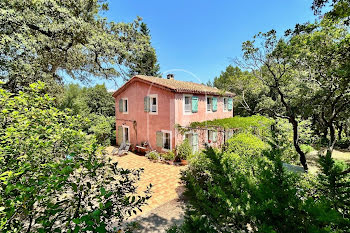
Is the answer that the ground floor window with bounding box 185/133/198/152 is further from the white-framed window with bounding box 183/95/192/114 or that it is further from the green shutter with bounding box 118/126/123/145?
the green shutter with bounding box 118/126/123/145

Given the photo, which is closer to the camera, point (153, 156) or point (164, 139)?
point (153, 156)

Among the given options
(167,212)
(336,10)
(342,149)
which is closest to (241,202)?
(167,212)

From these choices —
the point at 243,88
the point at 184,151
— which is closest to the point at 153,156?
the point at 184,151

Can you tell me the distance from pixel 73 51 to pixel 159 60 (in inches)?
832

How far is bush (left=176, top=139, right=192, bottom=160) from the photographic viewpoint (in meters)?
11.6

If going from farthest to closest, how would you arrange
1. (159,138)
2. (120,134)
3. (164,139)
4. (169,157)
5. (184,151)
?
(120,134)
(159,138)
(164,139)
(169,157)
(184,151)

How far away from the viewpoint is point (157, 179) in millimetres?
9078

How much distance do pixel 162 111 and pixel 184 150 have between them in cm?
361

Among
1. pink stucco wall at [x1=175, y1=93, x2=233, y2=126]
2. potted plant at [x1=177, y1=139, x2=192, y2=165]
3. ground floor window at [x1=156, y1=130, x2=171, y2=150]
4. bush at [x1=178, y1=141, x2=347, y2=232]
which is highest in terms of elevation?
pink stucco wall at [x1=175, y1=93, x2=233, y2=126]

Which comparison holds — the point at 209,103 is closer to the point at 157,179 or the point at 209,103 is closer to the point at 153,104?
the point at 153,104

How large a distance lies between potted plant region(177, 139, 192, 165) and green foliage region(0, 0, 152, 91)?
21.3ft

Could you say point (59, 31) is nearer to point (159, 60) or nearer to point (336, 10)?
point (336, 10)

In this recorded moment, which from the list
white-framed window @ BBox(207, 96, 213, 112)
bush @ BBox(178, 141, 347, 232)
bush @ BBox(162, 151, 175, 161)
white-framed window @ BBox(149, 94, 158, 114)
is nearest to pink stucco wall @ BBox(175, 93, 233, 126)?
white-framed window @ BBox(207, 96, 213, 112)

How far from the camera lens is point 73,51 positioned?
26.8ft
